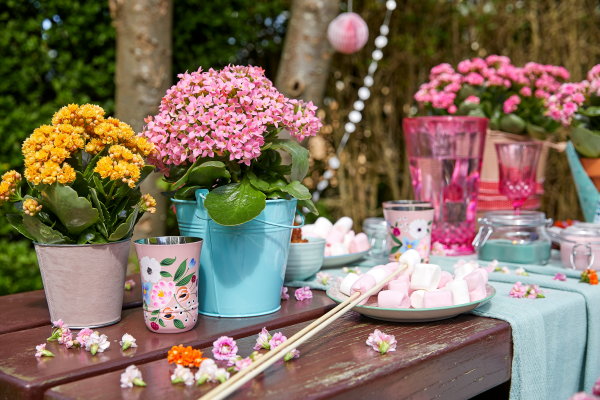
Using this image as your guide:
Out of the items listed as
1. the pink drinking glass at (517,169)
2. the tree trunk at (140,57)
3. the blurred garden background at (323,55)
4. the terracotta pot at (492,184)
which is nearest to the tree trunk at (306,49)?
the blurred garden background at (323,55)

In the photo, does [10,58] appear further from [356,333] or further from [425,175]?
[356,333]

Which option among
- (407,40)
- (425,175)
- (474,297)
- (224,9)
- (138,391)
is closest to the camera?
(138,391)

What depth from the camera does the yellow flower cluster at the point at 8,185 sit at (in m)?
1.00

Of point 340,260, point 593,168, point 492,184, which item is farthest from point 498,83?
point 340,260

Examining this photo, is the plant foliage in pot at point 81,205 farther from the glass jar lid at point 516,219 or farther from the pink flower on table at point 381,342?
the glass jar lid at point 516,219

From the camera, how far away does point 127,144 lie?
1.06m

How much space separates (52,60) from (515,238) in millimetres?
2361

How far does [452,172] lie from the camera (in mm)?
1745

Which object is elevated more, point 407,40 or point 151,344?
point 407,40

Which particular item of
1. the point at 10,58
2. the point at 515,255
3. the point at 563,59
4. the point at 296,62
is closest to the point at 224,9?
the point at 296,62

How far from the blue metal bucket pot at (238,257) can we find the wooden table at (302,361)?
3 centimetres

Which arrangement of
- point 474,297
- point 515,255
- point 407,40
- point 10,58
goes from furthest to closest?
point 407,40
point 10,58
point 515,255
point 474,297

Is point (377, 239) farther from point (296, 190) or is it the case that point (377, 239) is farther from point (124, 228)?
point (124, 228)

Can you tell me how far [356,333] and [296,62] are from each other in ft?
7.13
